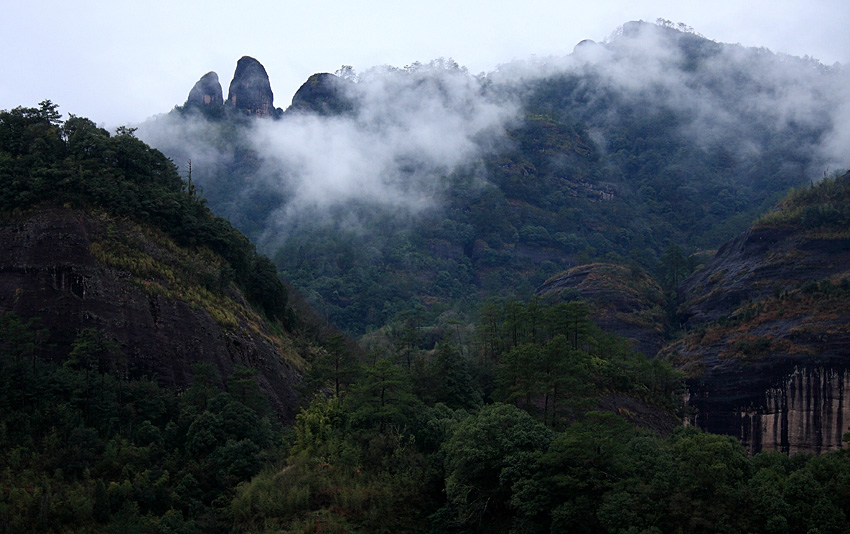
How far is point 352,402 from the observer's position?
38625mm

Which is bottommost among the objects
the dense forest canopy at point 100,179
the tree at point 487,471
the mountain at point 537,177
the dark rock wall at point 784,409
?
the tree at point 487,471

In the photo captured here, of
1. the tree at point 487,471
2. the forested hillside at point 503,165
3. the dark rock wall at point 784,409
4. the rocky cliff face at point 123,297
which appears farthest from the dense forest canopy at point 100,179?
the forested hillside at point 503,165

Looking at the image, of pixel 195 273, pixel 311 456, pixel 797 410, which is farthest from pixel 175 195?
pixel 797 410

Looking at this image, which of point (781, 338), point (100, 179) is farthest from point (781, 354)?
point (100, 179)

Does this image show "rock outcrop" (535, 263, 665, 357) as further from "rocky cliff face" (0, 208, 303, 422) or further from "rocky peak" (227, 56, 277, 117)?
"rocky peak" (227, 56, 277, 117)

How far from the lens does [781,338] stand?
65000 mm

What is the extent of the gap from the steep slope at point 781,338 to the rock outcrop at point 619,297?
439 centimetres

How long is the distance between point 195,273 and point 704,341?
4609 cm

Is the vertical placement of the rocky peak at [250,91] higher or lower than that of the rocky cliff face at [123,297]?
higher

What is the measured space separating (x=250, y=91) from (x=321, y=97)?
13811 millimetres

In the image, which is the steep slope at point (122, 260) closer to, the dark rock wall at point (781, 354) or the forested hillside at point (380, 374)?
the forested hillside at point (380, 374)

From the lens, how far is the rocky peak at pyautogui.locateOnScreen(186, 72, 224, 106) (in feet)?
526

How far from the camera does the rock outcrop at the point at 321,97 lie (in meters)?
160

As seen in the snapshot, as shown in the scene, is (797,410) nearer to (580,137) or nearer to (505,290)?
(505,290)
